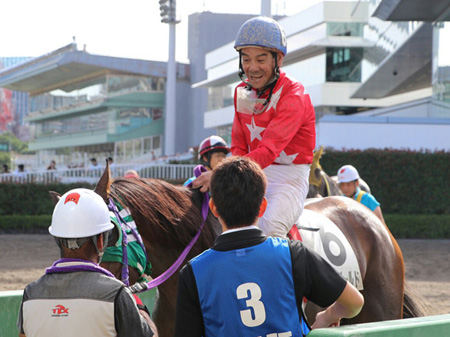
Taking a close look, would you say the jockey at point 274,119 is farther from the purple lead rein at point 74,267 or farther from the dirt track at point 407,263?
the dirt track at point 407,263

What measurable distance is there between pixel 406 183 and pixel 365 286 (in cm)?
1341

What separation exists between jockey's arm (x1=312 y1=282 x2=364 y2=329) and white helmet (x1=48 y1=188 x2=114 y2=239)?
888 millimetres

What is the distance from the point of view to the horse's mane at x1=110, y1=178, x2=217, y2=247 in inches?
124

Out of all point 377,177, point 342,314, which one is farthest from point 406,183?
point 342,314

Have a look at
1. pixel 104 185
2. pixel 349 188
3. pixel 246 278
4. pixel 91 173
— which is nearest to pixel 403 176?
pixel 349 188

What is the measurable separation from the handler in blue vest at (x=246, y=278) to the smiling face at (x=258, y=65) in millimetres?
1213

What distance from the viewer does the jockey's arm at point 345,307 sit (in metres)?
2.19

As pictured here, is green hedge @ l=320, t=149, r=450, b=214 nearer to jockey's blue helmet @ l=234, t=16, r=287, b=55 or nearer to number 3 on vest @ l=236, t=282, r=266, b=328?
jockey's blue helmet @ l=234, t=16, r=287, b=55

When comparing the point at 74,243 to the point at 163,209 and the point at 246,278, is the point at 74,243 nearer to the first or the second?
the point at 246,278

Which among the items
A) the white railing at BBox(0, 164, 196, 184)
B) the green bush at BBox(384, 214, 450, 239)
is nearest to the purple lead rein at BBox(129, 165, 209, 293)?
the green bush at BBox(384, 214, 450, 239)

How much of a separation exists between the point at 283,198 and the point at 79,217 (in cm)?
132

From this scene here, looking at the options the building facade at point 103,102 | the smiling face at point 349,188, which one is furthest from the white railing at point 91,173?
the building facade at point 103,102

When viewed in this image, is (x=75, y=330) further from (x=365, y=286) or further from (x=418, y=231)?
(x=418, y=231)

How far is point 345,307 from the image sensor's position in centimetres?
228
